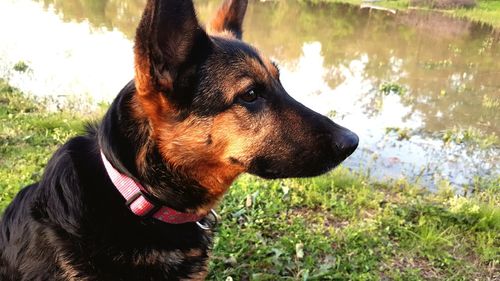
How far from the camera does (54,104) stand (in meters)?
9.20

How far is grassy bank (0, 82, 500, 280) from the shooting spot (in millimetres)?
4188

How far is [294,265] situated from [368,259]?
0.78 m

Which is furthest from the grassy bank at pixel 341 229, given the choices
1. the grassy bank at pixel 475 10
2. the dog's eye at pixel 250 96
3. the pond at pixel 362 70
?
the grassy bank at pixel 475 10

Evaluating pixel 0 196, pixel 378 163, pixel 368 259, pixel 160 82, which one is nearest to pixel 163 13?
pixel 160 82

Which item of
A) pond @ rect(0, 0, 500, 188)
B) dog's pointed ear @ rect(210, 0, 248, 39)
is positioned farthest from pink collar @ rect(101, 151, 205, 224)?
pond @ rect(0, 0, 500, 188)

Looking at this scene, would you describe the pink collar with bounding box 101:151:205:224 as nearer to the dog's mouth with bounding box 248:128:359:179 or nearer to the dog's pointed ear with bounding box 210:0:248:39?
the dog's mouth with bounding box 248:128:359:179

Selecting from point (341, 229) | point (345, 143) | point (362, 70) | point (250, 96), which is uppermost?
point (250, 96)

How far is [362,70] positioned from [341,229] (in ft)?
31.7

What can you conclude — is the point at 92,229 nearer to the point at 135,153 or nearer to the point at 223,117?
the point at 135,153

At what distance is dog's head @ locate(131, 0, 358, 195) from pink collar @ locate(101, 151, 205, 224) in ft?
0.91

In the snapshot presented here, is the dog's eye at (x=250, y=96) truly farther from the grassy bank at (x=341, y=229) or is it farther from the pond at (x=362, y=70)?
the pond at (x=362, y=70)

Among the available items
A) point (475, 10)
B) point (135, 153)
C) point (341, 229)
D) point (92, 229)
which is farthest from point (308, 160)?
point (475, 10)

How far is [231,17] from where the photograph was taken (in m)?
3.71

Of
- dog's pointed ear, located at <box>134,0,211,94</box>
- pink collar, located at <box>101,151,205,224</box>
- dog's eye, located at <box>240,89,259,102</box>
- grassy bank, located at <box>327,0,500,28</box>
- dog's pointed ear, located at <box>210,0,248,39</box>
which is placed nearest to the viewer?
dog's pointed ear, located at <box>134,0,211,94</box>
